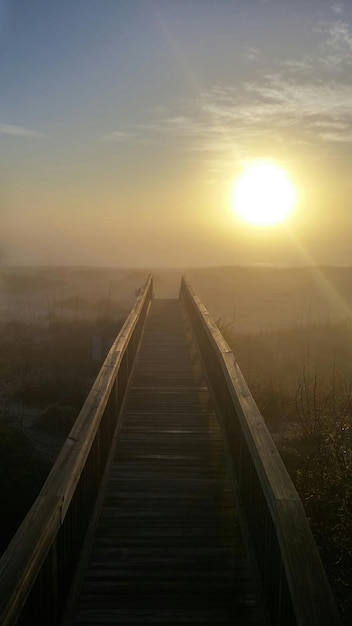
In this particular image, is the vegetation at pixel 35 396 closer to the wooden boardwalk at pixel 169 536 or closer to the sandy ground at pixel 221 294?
the wooden boardwalk at pixel 169 536

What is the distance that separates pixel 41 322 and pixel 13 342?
932cm

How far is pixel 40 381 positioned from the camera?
14.6m

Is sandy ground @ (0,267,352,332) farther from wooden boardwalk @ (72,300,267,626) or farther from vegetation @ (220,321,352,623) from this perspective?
wooden boardwalk @ (72,300,267,626)

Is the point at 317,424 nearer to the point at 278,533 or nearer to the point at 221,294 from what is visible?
the point at 278,533

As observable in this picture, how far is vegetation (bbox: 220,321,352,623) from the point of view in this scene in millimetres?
6266

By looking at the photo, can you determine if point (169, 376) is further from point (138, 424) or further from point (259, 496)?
point (259, 496)

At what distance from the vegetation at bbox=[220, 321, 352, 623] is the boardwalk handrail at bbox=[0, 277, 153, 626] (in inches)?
93.3

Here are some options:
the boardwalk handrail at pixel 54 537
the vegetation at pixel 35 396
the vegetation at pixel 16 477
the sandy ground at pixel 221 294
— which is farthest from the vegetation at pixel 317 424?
the sandy ground at pixel 221 294

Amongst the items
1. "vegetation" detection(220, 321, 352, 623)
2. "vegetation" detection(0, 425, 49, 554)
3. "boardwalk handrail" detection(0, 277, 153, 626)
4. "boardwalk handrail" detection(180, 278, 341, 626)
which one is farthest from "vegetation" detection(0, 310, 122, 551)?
"vegetation" detection(220, 321, 352, 623)

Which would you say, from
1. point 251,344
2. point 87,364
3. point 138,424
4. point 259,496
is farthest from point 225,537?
point 251,344

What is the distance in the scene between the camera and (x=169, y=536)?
513 cm

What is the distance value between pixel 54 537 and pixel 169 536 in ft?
5.68

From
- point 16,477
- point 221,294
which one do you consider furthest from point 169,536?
point 221,294

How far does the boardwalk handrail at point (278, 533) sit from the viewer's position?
2963 mm
